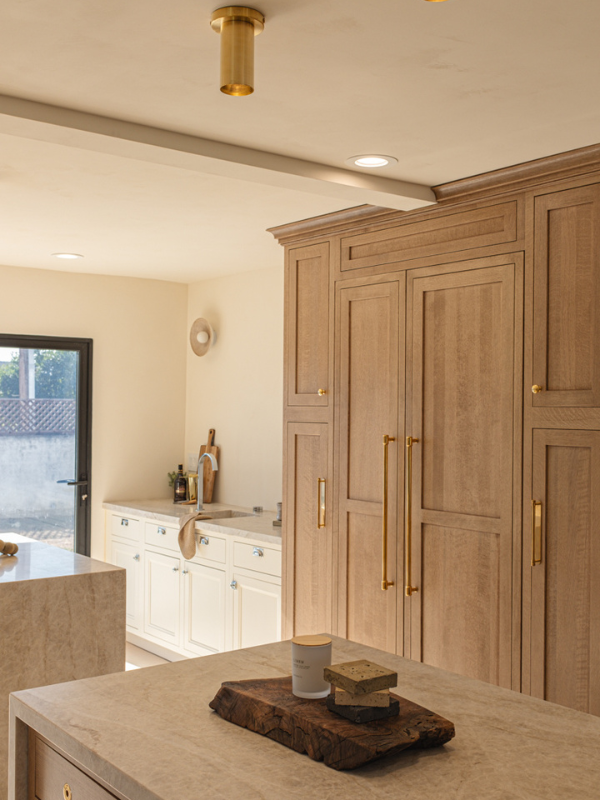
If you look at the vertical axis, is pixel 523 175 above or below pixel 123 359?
above

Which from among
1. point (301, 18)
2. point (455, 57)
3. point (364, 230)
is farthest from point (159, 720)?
point (364, 230)

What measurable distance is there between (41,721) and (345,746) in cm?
62

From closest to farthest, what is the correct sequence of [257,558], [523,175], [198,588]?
[523,175]
[257,558]
[198,588]

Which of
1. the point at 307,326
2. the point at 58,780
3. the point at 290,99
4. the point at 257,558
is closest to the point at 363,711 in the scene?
the point at 58,780

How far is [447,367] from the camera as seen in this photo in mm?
3213

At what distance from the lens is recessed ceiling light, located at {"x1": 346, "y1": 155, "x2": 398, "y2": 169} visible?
2777 millimetres

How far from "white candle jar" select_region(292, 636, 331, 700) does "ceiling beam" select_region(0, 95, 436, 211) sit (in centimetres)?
166

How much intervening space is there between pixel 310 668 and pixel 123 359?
4531mm

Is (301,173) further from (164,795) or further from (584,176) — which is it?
(164,795)

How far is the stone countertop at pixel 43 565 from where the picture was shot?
303 cm

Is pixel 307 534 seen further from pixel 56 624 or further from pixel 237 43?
pixel 237 43

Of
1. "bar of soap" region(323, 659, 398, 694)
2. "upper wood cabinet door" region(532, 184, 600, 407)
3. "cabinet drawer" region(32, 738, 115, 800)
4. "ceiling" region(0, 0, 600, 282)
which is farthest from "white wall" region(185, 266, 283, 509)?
"bar of soap" region(323, 659, 398, 694)

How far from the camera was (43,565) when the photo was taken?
128 inches

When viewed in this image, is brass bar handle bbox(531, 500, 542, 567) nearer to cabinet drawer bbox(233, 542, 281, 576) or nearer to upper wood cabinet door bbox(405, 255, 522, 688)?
upper wood cabinet door bbox(405, 255, 522, 688)
